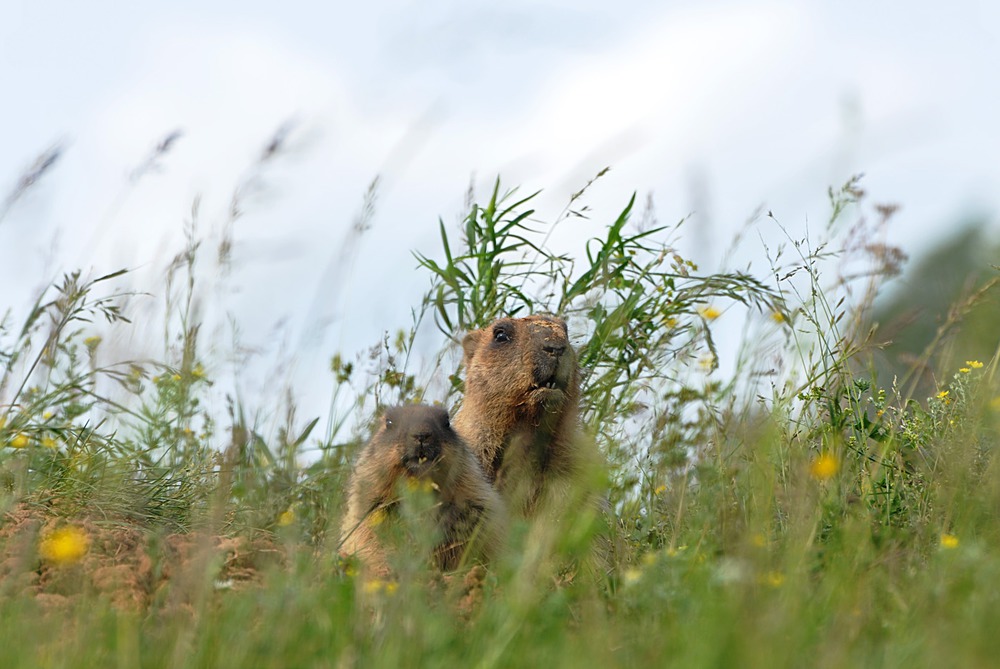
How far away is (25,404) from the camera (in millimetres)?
6305

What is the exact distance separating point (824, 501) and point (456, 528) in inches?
71.2

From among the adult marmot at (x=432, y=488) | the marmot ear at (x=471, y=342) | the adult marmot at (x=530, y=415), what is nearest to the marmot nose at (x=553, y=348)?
the adult marmot at (x=530, y=415)

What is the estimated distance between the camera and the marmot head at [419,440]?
5641 mm

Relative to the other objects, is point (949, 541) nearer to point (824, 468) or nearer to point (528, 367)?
point (824, 468)

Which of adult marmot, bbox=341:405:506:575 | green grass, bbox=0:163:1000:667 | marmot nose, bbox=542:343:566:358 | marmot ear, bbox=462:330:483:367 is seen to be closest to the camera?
green grass, bbox=0:163:1000:667

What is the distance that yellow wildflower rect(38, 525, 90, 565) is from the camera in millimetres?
4125

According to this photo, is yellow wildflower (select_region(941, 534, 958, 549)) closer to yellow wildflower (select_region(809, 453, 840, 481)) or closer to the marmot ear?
yellow wildflower (select_region(809, 453, 840, 481))

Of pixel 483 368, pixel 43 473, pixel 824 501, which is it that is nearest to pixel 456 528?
pixel 483 368

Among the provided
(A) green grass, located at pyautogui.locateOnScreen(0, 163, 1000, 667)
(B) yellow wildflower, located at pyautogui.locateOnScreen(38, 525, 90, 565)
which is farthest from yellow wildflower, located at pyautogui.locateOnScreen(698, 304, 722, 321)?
(B) yellow wildflower, located at pyautogui.locateOnScreen(38, 525, 90, 565)

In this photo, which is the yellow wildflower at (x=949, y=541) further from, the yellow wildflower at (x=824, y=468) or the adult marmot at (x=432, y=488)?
the adult marmot at (x=432, y=488)

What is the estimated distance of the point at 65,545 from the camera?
13.7ft

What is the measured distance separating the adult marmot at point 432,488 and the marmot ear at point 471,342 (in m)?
1.16

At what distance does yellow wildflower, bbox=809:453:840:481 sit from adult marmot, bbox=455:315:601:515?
4.83 ft

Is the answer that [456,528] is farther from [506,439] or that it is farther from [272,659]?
[272,659]
